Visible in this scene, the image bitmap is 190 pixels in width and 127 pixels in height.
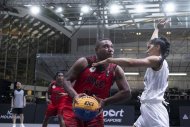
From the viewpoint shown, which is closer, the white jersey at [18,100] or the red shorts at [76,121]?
the red shorts at [76,121]

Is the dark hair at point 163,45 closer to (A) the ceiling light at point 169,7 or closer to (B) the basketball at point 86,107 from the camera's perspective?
(B) the basketball at point 86,107

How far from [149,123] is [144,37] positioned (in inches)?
1278

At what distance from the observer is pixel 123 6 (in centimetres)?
3044

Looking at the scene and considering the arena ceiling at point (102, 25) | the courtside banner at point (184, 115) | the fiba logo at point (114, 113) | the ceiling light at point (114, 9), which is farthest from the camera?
the arena ceiling at point (102, 25)

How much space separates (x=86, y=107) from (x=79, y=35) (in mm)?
34630

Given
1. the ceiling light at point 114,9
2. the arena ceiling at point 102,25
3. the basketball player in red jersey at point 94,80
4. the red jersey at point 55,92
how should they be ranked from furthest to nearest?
the arena ceiling at point 102,25 → the ceiling light at point 114,9 → the red jersey at point 55,92 → the basketball player in red jersey at point 94,80

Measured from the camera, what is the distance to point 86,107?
4.17m

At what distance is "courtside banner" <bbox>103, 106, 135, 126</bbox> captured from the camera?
749 inches

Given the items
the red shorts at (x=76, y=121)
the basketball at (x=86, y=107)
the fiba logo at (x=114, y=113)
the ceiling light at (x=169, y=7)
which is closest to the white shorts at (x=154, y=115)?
the red shorts at (x=76, y=121)

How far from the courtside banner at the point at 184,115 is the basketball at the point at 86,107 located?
15.1 meters

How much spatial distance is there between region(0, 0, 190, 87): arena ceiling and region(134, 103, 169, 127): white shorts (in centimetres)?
2112

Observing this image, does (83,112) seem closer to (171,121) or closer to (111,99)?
(111,99)

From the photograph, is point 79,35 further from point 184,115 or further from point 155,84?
point 155,84

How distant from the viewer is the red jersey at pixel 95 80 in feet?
15.3
